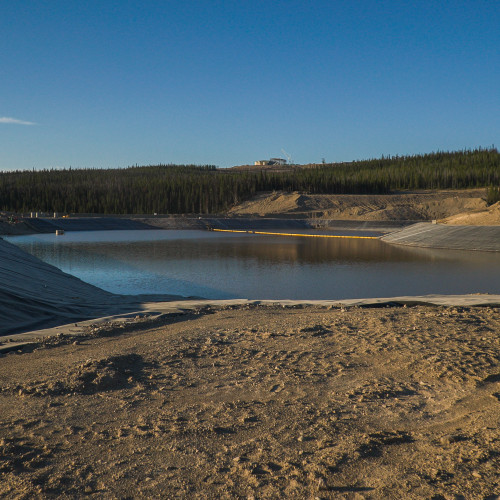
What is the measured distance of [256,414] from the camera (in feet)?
18.4

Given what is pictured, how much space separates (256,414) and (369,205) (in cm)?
8366

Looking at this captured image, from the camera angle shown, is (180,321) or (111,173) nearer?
(180,321)

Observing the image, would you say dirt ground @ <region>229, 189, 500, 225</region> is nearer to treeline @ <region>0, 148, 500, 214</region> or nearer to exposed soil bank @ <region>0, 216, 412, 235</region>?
treeline @ <region>0, 148, 500, 214</region>

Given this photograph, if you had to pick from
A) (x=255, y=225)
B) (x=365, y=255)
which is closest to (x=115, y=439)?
(x=365, y=255)

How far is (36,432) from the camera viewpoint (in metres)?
5.13

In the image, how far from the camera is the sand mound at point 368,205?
77688mm

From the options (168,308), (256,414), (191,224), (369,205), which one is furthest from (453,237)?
(369,205)

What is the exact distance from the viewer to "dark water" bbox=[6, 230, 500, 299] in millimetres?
17609

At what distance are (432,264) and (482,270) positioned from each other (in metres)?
2.85

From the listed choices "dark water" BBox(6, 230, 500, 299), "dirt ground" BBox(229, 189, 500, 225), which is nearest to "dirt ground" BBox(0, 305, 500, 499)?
"dark water" BBox(6, 230, 500, 299)

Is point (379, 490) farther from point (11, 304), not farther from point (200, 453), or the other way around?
point (11, 304)

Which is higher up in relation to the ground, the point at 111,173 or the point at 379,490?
the point at 111,173

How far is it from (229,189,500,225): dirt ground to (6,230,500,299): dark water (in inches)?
1739

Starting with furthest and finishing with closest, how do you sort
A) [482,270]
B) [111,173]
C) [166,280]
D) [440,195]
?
[111,173]
[440,195]
[482,270]
[166,280]
